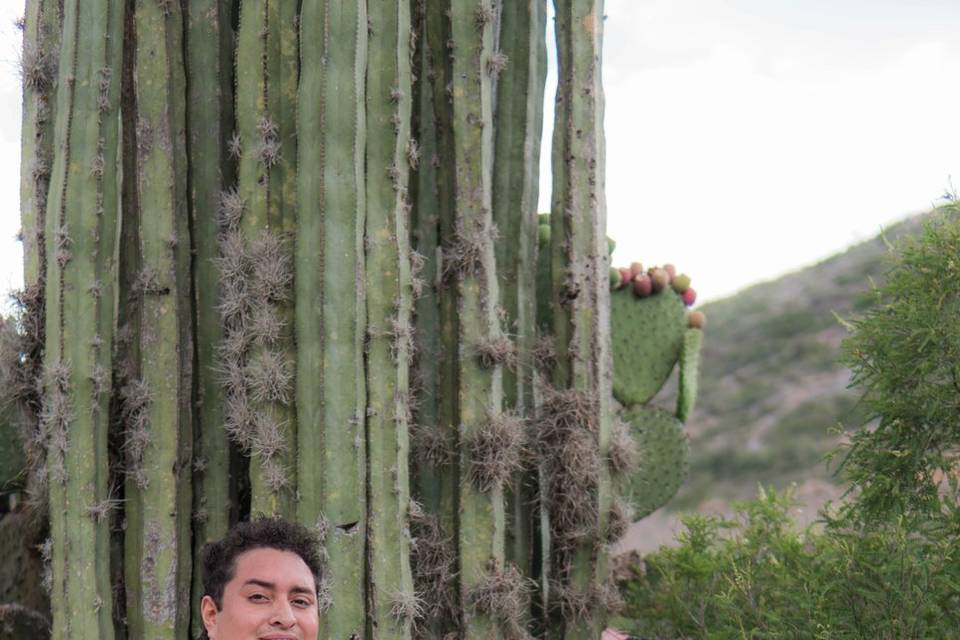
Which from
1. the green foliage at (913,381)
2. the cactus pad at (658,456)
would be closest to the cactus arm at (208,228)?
the green foliage at (913,381)

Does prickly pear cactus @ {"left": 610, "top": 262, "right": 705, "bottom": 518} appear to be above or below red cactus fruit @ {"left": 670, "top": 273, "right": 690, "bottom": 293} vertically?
below

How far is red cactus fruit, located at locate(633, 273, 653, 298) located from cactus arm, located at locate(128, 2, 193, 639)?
2.63 metres

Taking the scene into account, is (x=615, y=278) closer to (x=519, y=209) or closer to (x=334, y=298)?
(x=519, y=209)

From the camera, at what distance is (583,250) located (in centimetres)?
488

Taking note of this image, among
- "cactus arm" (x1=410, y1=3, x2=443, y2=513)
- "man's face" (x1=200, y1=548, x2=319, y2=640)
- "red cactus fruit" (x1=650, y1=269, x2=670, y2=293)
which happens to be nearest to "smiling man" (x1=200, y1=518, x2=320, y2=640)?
"man's face" (x1=200, y1=548, x2=319, y2=640)

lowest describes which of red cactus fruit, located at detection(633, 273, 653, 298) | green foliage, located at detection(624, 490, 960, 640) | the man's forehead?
green foliage, located at detection(624, 490, 960, 640)

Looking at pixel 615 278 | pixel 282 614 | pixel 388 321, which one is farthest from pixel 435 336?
pixel 615 278

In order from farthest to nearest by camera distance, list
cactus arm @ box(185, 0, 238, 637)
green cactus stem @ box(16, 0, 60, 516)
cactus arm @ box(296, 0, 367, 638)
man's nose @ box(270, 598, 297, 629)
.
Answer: green cactus stem @ box(16, 0, 60, 516)
cactus arm @ box(185, 0, 238, 637)
cactus arm @ box(296, 0, 367, 638)
man's nose @ box(270, 598, 297, 629)

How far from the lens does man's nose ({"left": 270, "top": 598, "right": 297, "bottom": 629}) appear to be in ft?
9.62

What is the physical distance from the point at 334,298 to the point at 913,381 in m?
1.92

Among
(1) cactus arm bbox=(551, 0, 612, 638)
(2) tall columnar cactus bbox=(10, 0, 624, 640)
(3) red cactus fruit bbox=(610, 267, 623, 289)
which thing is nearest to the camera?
(2) tall columnar cactus bbox=(10, 0, 624, 640)

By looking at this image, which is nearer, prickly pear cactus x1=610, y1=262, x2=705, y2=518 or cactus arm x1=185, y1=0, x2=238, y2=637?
cactus arm x1=185, y1=0, x2=238, y2=637

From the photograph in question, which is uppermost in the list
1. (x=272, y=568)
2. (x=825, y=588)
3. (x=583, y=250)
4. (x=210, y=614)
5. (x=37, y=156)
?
(x=37, y=156)

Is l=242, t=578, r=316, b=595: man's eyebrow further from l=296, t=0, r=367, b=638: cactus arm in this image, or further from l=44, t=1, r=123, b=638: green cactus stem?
l=44, t=1, r=123, b=638: green cactus stem
